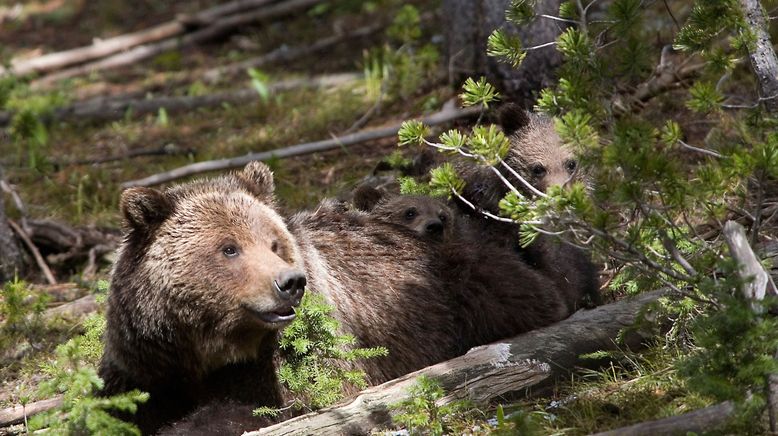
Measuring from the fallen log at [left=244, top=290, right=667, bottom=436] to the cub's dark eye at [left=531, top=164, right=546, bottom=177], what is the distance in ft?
4.51

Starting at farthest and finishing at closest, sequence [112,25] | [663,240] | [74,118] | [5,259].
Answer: [112,25], [74,118], [5,259], [663,240]

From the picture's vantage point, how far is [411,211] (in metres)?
6.49

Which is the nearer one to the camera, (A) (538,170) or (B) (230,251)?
(B) (230,251)

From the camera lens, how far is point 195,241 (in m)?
4.93

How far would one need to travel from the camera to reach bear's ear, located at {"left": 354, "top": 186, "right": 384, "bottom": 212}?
6832 millimetres

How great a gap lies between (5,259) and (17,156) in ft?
9.65

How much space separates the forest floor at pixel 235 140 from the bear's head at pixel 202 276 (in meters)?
0.61

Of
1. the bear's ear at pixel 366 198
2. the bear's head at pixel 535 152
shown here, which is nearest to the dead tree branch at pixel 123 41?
the bear's ear at pixel 366 198

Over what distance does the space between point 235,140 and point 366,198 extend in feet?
11.4

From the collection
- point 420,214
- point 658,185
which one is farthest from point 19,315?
point 658,185

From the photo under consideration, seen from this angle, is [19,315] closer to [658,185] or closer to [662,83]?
[658,185]

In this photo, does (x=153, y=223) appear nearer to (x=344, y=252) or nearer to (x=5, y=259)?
(x=344, y=252)

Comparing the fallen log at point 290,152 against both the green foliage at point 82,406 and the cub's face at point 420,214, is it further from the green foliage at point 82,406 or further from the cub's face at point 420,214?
the green foliage at point 82,406

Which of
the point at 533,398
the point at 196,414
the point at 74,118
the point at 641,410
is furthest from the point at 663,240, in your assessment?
the point at 74,118
